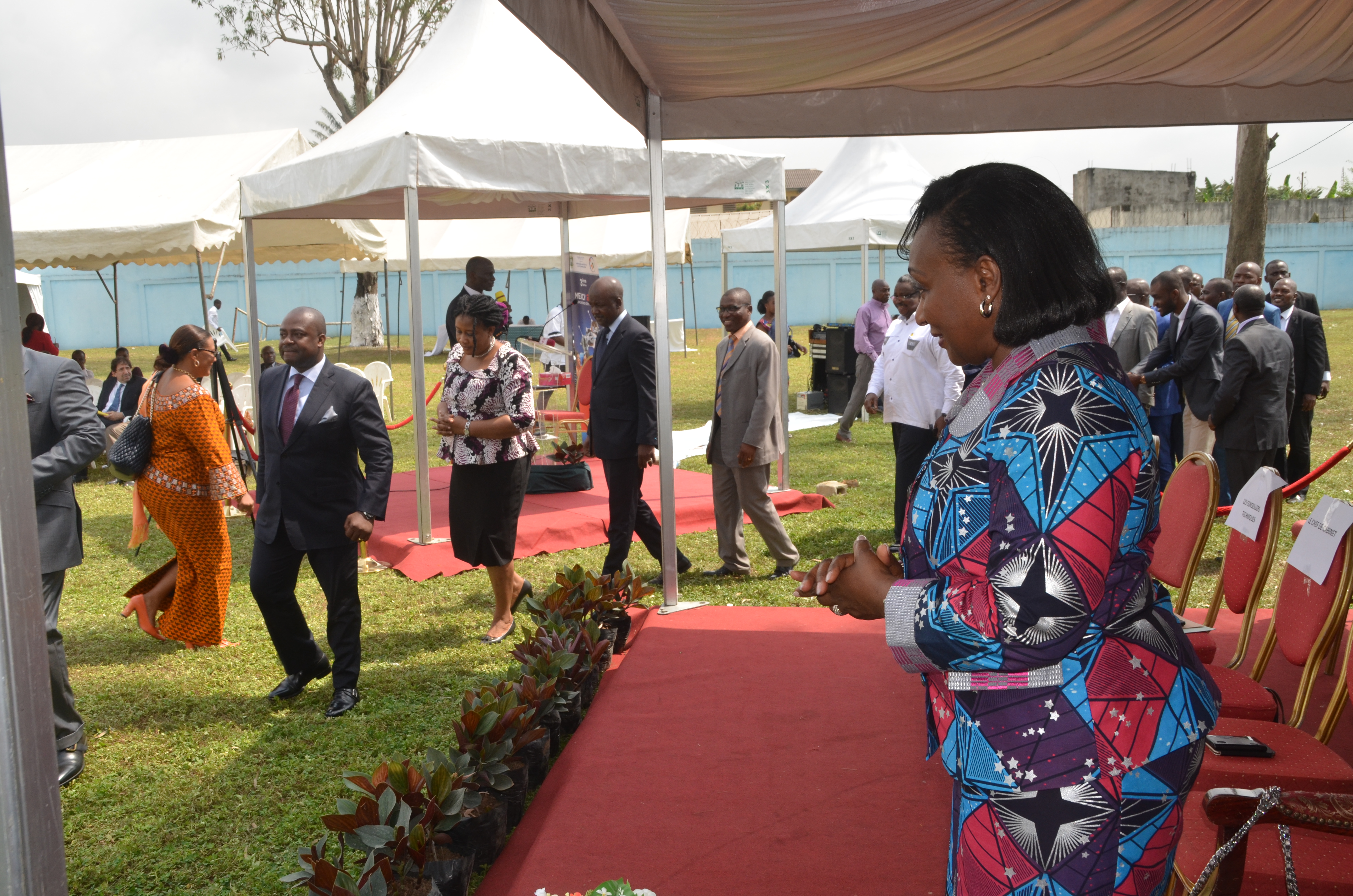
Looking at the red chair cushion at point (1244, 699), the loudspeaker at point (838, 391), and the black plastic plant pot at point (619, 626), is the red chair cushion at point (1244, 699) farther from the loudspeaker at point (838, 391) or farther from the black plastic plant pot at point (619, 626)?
the loudspeaker at point (838, 391)

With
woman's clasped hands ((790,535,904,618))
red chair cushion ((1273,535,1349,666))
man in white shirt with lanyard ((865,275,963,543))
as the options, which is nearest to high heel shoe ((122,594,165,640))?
man in white shirt with lanyard ((865,275,963,543))

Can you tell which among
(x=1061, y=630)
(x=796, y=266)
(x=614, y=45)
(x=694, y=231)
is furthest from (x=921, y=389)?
(x=694, y=231)

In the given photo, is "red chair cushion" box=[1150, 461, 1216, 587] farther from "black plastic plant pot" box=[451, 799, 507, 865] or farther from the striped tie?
the striped tie

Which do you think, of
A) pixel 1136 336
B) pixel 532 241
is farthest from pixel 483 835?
pixel 532 241

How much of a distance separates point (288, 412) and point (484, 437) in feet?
3.39

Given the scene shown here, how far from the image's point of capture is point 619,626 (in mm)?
5086

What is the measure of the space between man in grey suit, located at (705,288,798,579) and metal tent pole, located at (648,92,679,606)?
1.18m

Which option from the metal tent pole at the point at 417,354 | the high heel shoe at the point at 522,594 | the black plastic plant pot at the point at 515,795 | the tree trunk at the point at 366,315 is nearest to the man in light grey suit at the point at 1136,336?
the high heel shoe at the point at 522,594

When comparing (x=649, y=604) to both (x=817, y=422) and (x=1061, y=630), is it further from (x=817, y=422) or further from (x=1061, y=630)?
(x=817, y=422)

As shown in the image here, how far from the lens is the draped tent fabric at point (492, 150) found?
6.87 metres

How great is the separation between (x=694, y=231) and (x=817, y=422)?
24.6m

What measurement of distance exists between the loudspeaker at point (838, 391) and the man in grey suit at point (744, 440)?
854cm

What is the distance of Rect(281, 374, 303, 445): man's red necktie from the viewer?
4477 mm

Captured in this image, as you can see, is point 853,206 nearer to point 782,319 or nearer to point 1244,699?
point 782,319
